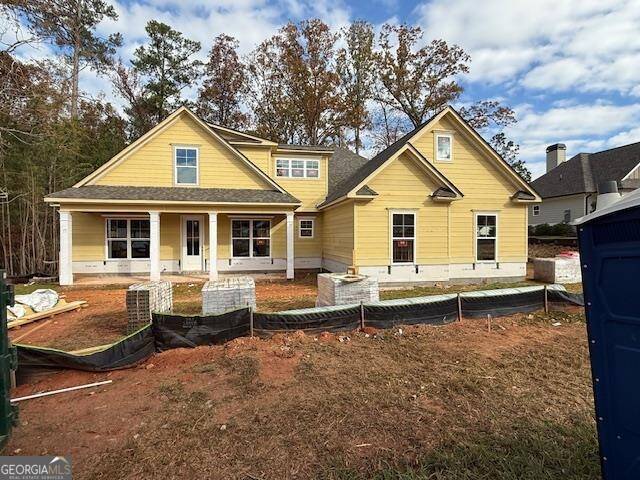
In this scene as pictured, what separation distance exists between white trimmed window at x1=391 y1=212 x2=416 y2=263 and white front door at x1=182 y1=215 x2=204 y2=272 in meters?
8.18

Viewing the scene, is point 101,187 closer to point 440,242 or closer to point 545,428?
point 440,242

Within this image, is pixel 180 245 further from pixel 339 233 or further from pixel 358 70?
pixel 358 70

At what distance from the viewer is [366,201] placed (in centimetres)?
1191

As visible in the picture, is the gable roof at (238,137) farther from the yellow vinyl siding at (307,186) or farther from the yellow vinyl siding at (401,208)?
the yellow vinyl siding at (401,208)

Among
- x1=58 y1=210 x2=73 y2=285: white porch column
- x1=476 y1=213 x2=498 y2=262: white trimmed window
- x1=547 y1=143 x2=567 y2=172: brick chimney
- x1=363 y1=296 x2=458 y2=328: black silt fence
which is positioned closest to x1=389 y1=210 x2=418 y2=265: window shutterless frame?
x1=476 y1=213 x2=498 y2=262: white trimmed window

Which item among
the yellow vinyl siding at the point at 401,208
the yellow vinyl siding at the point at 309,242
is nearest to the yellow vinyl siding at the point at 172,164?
the yellow vinyl siding at the point at 309,242

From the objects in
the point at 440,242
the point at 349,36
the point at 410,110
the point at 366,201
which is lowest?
the point at 440,242

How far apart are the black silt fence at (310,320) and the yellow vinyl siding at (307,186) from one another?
1050 centimetres

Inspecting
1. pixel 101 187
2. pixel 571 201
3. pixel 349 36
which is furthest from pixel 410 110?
pixel 101 187

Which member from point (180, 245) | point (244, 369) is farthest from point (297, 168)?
point (244, 369)

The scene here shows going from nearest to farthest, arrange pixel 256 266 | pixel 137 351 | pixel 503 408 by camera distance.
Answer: pixel 503 408, pixel 137 351, pixel 256 266

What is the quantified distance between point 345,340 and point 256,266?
10.1 meters

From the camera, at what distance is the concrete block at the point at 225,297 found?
6.97 metres

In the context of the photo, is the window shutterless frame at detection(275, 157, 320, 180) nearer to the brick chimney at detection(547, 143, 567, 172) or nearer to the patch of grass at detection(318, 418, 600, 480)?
the patch of grass at detection(318, 418, 600, 480)
